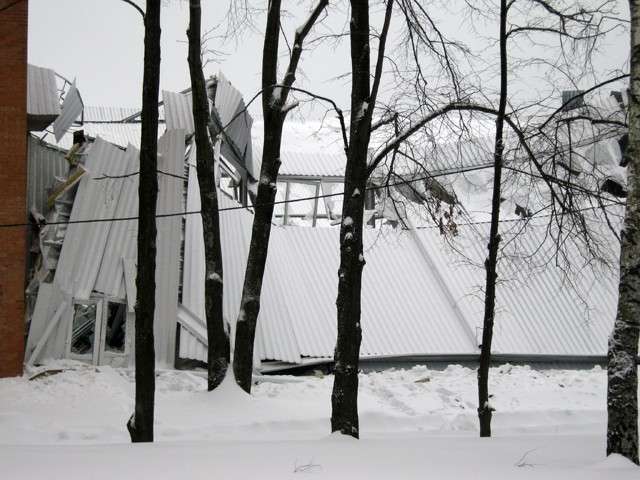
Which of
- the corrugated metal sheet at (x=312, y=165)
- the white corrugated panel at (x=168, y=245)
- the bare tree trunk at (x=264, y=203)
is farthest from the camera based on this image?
the corrugated metal sheet at (x=312, y=165)

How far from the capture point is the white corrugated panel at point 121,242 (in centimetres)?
1608

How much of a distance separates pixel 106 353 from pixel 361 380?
529 centimetres

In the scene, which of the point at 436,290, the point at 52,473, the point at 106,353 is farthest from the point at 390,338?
the point at 52,473

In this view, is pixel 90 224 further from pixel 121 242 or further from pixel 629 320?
pixel 629 320

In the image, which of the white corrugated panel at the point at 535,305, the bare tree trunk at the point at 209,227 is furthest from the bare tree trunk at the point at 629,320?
the white corrugated panel at the point at 535,305

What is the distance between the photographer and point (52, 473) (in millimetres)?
6406

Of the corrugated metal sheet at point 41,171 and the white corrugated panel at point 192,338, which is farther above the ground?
the corrugated metal sheet at point 41,171

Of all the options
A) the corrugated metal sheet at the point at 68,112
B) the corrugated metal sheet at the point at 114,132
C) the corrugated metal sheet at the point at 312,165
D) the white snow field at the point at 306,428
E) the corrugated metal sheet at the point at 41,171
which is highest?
the corrugated metal sheet at the point at 114,132

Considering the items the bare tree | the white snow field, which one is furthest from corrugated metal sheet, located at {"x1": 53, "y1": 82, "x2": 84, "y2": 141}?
the bare tree

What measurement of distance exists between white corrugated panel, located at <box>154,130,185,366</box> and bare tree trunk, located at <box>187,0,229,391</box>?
273 cm

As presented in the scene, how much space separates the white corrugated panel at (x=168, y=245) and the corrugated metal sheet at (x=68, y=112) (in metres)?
2.52

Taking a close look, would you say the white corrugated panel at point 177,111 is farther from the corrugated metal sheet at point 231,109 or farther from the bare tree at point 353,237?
the bare tree at point 353,237

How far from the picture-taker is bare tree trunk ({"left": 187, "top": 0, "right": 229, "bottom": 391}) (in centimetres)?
1330

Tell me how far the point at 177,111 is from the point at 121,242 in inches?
159
